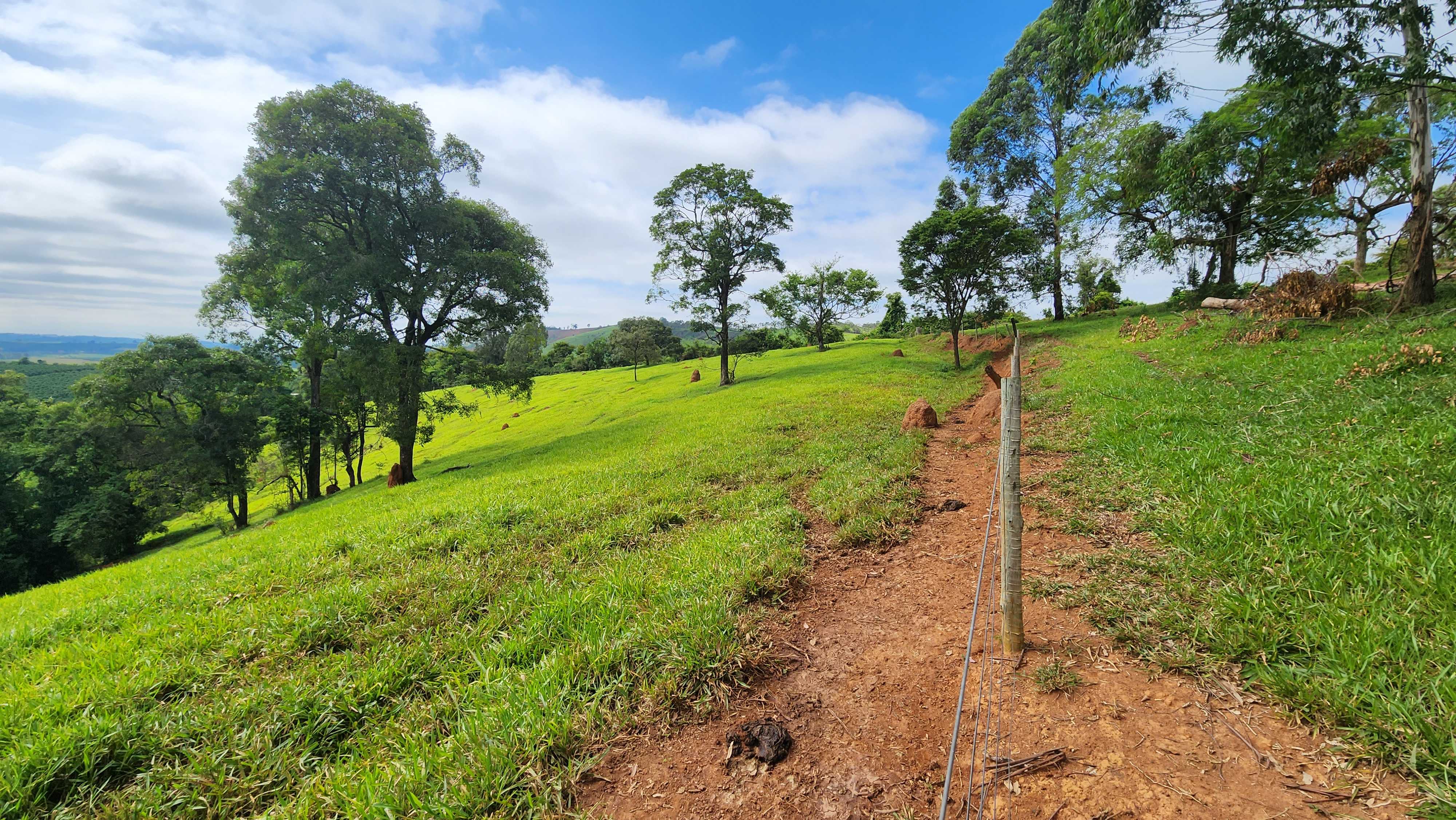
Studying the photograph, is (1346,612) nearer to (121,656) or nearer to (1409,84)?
(121,656)

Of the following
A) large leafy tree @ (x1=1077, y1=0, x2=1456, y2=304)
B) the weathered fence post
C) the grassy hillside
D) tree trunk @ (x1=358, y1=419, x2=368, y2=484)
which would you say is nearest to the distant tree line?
large leafy tree @ (x1=1077, y1=0, x2=1456, y2=304)

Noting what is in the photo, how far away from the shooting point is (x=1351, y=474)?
4.29 metres

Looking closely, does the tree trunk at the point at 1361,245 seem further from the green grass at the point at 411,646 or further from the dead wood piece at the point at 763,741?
the dead wood piece at the point at 763,741

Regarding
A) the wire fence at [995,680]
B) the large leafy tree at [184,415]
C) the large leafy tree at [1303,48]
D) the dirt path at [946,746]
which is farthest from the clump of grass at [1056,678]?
the large leafy tree at [184,415]

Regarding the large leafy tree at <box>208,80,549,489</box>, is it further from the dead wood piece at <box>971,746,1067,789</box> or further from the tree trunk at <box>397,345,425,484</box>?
the dead wood piece at <box>971,746,1067,789</box>

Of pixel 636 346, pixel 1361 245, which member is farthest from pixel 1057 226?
pixel 636 346

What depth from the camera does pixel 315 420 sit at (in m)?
22.2

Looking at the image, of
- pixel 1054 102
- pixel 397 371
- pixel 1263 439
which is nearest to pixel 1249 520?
pixel 1263 439

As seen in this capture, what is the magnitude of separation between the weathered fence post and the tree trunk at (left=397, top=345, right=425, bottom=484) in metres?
19.1

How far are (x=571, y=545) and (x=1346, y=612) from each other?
6.54m

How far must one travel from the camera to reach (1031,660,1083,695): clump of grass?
2.91m

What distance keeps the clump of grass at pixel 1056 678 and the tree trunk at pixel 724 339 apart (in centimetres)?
2541

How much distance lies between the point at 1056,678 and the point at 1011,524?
96 cm

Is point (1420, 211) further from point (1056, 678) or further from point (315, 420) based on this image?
point (315, 420)
